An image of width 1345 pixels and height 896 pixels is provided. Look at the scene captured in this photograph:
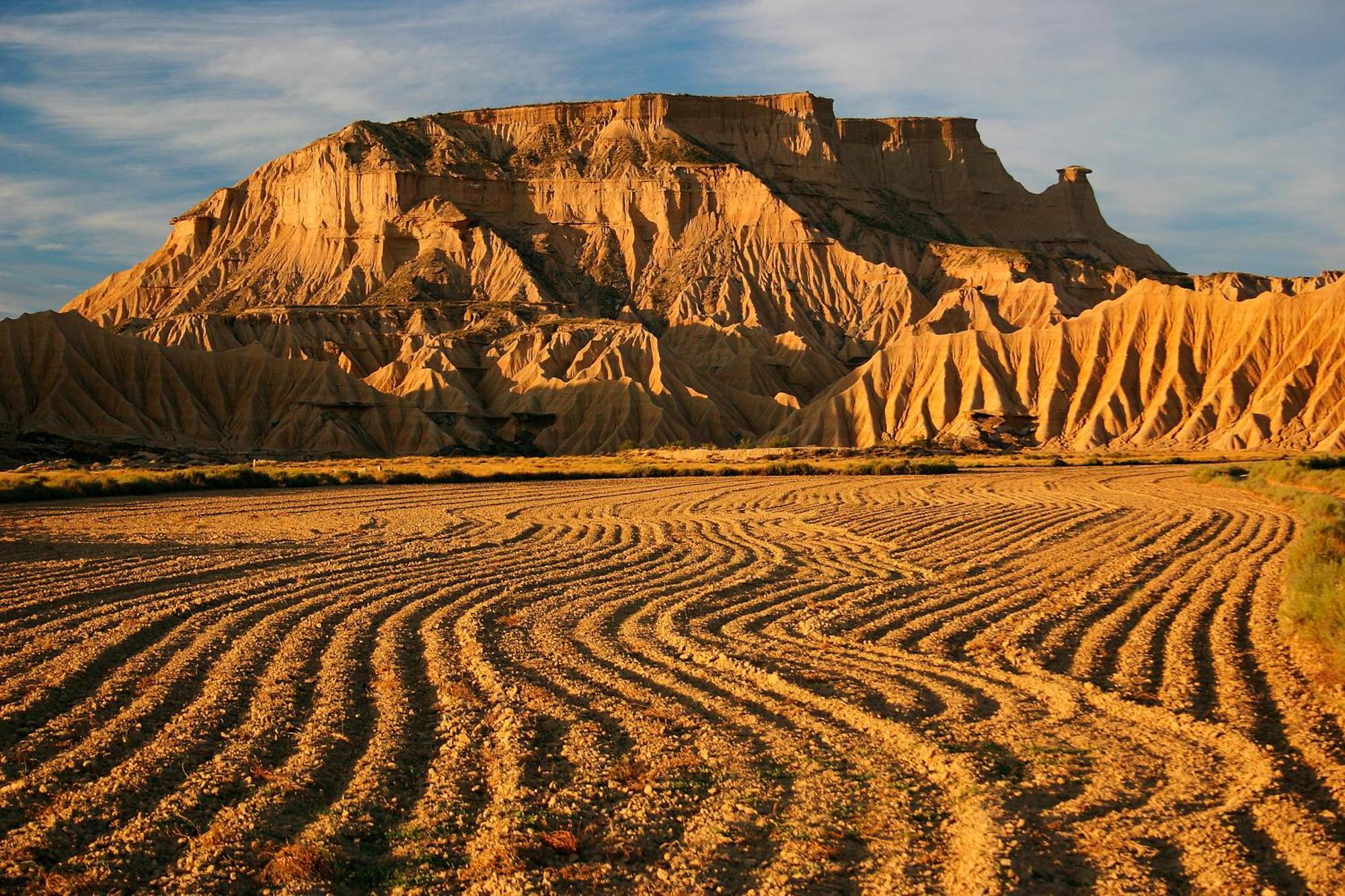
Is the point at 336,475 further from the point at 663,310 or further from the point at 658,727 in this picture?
the point at 663,310

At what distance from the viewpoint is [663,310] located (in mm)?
113375

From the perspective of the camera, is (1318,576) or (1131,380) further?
(1131,380)

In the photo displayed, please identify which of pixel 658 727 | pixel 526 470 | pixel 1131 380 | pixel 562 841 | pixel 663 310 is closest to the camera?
pixel 562 841

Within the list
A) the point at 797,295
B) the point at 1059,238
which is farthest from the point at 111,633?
the point at 1059,238

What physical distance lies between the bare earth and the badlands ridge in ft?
192

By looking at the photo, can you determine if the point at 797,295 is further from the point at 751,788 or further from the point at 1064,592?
the point at 751,788

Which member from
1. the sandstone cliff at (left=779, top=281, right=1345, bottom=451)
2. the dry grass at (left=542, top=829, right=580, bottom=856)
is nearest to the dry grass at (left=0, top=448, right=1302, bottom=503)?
Result: the sandstone cliff at (left=779, top=281, right=1345, bottom=451)

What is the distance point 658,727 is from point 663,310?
106 meters

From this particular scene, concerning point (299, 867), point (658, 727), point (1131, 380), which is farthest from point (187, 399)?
point (299, 867)

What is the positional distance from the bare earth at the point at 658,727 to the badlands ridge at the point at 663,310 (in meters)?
58.5

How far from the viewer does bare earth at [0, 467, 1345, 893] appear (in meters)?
6.23

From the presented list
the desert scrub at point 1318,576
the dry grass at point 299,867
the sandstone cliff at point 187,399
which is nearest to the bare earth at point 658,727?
the dry grass at point 299,867

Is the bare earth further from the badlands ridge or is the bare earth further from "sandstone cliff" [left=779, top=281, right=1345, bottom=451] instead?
"sandstone cliff" [left=779, top=281, right=1345, bottom=451]

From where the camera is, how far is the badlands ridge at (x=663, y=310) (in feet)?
248
